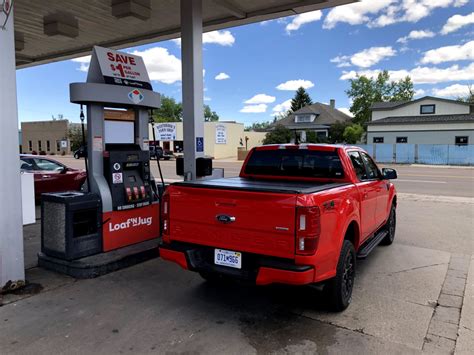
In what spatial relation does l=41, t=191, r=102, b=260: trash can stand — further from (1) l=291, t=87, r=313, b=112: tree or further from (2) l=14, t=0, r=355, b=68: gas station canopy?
(1) l=291, t=87, r=313, b=112: tree

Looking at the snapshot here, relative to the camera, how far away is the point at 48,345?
3492mm

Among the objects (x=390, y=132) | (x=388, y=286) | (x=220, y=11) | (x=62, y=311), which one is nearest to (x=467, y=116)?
(x=390, y=132)

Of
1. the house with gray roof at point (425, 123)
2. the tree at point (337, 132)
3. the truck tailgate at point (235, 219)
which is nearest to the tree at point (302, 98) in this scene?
the tree at point (337, 132)

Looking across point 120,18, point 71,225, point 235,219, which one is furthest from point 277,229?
point 120,18

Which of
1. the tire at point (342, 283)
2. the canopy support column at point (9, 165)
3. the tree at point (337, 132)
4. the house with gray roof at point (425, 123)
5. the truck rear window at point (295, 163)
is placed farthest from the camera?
the tree at point (337, 132)

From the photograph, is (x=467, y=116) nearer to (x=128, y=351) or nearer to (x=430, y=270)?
(x=430, y=270)

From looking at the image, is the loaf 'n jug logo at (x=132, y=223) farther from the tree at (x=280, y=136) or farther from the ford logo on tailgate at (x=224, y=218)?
the tree at (x=280, y=136)

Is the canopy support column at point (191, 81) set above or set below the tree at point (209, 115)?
below

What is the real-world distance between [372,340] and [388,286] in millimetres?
1540

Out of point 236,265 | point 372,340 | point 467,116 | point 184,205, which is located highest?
point 467,116

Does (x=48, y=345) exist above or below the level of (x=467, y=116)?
below

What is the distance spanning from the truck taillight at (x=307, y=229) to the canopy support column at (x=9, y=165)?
3305 millimetres

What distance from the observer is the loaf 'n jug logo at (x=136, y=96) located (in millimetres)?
6008

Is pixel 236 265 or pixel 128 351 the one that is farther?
pixel 236 265
